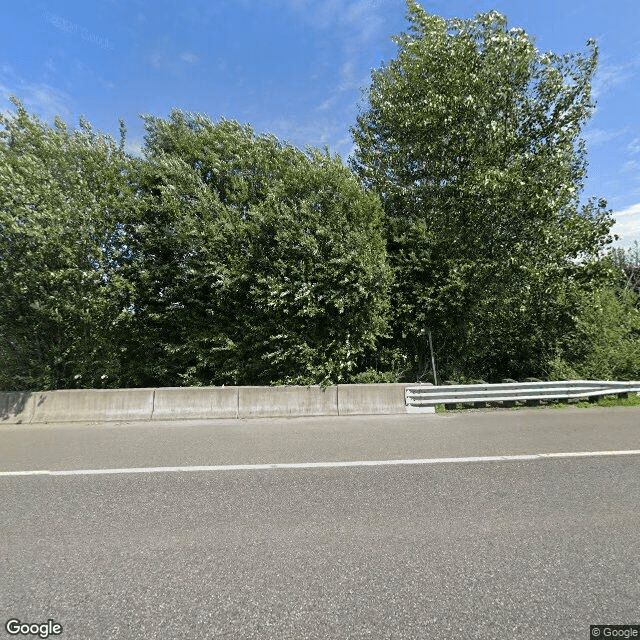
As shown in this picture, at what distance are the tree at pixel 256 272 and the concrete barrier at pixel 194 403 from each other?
3.84 ft

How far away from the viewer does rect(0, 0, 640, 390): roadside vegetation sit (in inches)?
370

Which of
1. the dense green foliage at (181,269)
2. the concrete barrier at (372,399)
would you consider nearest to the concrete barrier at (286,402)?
the concrete barrier at (372,399)

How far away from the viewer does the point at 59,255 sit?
902 cm

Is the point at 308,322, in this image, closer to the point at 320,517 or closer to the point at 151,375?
the point at 151,375

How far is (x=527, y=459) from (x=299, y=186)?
7.60m

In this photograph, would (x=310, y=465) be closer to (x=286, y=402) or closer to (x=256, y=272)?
(x=286, y=402)

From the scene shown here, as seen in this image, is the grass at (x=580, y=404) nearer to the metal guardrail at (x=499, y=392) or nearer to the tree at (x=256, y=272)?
the metal guardrail at (x=499, y=392)

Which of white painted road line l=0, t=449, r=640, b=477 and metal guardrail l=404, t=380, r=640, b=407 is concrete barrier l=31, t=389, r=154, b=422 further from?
metal guardrail l=404, t=380, r=640, b=407

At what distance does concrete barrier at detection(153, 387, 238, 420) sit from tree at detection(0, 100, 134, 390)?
213 cm

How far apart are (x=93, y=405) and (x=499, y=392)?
29.0 ft

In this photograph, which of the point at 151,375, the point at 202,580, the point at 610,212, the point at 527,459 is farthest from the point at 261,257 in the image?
the point at 610,212

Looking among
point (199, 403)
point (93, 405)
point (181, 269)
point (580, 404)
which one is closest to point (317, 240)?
point (181, 269)

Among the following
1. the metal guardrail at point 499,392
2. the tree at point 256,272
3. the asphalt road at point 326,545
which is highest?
the tree at point 256,272

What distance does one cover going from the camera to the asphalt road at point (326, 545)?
2.31 m
